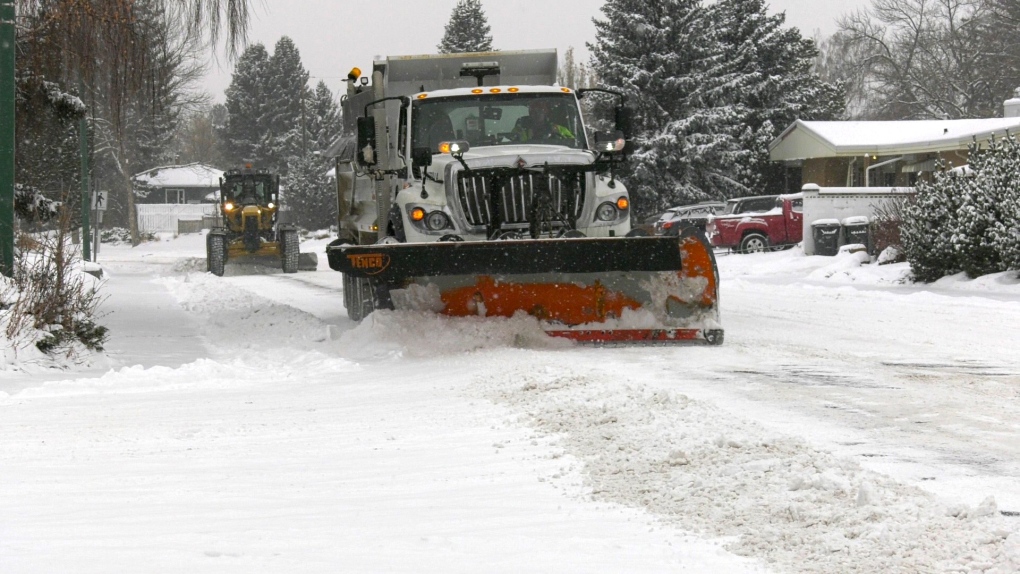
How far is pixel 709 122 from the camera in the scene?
41.1 m

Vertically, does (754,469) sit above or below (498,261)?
below

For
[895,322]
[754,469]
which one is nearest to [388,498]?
[754,469]

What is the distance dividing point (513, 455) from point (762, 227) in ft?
84.8

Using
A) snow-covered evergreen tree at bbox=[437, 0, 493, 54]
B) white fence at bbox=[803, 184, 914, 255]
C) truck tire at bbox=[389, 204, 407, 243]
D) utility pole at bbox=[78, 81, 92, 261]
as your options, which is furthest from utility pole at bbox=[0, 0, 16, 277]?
snow-covered evergreen tree at bbox=[437, 0, 493, 54]

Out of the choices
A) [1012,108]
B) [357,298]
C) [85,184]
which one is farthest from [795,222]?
[357,298]

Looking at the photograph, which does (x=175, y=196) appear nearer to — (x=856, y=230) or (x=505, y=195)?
(x=856, y=230)

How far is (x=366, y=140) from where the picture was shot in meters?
12.1

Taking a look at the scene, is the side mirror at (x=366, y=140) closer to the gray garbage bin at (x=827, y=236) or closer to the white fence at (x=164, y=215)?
the gray garbage bin at (x=827, y=236)

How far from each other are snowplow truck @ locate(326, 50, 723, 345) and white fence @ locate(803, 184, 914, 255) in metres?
15.7

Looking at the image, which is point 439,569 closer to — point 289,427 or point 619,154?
point 289,427

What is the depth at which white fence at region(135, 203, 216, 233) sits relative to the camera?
71250 millimetres

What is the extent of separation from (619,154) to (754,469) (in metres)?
6.99

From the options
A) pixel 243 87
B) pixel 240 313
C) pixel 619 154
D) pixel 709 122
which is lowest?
pixel 240 313

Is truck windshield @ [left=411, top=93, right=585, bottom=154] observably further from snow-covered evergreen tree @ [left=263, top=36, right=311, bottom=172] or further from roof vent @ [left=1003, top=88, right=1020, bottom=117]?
snow-covered evergreen tree @ [left=263, top=36, right=311, bottom=172]
